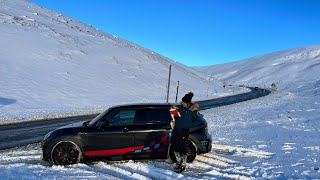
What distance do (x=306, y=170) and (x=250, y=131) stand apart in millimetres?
6809

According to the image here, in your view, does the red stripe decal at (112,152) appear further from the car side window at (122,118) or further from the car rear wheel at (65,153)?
the car side window at (122,118)

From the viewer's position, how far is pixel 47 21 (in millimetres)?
82812

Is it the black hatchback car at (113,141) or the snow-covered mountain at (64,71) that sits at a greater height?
the snow-covered mountain at (64,71)

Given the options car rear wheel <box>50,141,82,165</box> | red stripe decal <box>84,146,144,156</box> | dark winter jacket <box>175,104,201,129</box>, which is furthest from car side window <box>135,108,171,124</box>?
car rear wheel <box>50,141,82,165</box>

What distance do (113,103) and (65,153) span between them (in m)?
27.1

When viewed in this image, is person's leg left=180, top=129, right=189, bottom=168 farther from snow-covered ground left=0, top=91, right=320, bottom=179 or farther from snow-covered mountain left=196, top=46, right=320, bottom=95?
snow-covered mountain left=196, top=46, right=320, bottom=95


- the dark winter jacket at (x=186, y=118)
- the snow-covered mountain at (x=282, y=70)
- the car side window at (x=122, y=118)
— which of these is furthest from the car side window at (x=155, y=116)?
the snow-covered mountain at (x=282, y=70)

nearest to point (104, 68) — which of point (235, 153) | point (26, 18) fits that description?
point (26, 18)

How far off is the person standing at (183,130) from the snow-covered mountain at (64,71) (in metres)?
15.8

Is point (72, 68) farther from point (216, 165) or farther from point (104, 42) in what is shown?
point (216, 165)

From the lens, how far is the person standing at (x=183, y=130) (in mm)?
8250

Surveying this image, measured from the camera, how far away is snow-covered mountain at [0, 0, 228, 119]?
32688 mm

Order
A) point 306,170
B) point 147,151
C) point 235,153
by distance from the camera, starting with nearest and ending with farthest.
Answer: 1. point 306,170
2. point 147,151
3. point 235,153

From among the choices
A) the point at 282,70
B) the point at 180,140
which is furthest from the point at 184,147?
the point at 282,70
